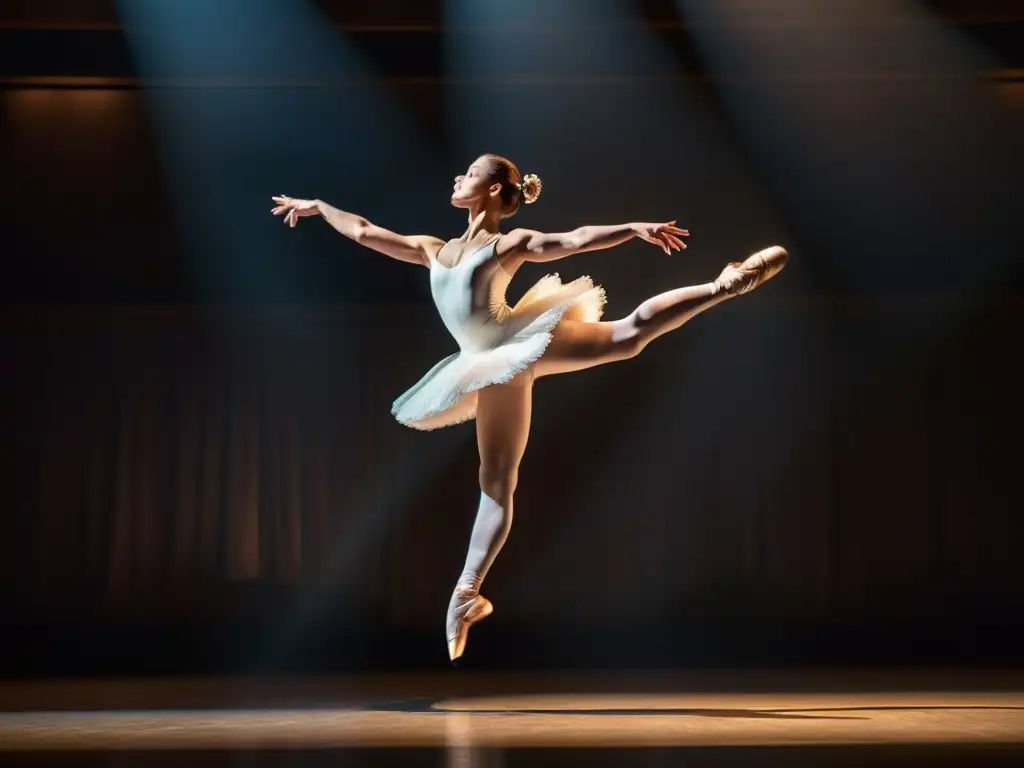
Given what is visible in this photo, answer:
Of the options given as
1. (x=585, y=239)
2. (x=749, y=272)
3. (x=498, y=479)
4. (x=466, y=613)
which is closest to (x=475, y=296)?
(x=585, y=239)

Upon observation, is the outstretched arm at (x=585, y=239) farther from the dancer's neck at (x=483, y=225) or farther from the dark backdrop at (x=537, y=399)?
the dark backdrop at (x=537, y=399)

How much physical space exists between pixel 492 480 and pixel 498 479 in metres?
0.02

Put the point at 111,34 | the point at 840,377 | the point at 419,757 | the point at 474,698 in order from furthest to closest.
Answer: the point at 840,377, the point at 111,34, the point at 474,698, the point at 419,757

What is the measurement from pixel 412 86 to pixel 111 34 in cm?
119

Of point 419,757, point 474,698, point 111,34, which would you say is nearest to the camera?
point 419,757

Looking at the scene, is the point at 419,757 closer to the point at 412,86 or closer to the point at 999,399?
the point at 412,86

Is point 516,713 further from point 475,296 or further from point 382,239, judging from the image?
point 382,239

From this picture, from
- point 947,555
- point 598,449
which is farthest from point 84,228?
point 947,555

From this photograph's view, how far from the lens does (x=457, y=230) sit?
507cm

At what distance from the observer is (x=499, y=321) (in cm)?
308

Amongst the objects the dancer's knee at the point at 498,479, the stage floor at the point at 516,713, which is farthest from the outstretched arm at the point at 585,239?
the stage floor at the point at 516,713

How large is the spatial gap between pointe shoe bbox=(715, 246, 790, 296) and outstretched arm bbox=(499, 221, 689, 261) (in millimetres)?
145

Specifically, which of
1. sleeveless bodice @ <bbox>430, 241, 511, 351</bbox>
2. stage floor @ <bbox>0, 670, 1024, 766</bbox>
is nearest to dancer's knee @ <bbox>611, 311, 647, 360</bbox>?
sleeveless bodice @ <bbox>430, 241, 511, 351</bbox>

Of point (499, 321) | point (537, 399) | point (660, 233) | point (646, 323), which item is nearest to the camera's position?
point (660, 233)
